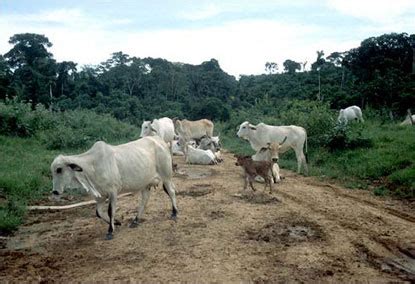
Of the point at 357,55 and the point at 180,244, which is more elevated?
the point at 357,55

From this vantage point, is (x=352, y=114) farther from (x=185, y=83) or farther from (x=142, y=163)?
(x=185, y=83)

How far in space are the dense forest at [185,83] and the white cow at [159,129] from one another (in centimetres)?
1281

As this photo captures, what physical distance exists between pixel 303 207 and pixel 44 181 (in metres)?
6.18

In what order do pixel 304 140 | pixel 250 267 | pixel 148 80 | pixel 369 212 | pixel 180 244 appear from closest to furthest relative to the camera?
pixel 250 267 < pixel 180 244 < pixel 369 212 < pixel 304 140 < pixel 148 80

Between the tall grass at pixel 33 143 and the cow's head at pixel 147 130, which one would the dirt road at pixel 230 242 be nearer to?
the tall grass at pixel 33 143

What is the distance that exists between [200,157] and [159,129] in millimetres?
1859

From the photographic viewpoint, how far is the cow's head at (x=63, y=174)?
660 cm

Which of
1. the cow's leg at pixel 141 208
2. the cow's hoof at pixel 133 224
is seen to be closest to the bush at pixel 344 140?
the cow's leg at pixel 141 208

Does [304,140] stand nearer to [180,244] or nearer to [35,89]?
[180,244]

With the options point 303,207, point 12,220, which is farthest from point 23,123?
point 303,207

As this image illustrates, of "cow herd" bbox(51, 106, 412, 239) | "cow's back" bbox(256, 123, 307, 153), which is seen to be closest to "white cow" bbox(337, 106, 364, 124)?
"cow's back" bbox(256, 123, 307, 153)

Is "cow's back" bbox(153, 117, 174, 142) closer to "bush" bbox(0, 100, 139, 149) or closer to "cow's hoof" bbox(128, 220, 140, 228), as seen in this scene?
"bush" bbox(0, 100, 139, 149)

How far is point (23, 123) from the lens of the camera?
17.0m

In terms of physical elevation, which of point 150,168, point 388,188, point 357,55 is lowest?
Answer: point 388,188
